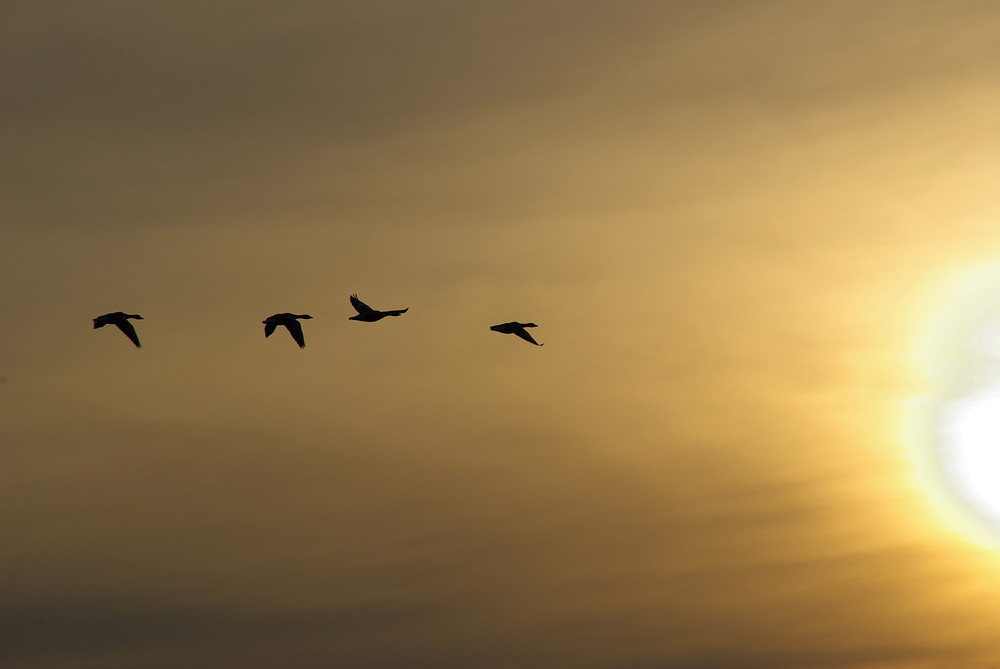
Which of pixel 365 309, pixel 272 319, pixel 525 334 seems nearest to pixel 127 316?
pixel 272 319

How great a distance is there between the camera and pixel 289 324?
152000 millimetres

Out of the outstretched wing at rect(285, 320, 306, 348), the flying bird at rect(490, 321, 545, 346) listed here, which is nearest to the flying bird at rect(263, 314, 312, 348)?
the outstretched wing at rect(285, 320, 306, 348)

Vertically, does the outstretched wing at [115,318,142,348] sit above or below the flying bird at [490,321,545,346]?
below

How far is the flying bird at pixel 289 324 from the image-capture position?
150 meters

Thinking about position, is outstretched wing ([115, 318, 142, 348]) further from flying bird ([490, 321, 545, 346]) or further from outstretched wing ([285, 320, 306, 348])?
flying bird ([490, 321, 545, 346])

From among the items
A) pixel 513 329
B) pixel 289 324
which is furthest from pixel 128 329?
pixel 513 329

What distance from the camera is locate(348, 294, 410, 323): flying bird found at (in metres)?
153

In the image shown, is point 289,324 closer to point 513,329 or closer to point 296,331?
point 296,331

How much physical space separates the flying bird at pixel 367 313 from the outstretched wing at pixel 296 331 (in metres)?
4.91

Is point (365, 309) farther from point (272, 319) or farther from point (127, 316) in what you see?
point (127, 316)

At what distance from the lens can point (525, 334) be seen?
156625mm

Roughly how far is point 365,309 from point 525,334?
15.7 metres

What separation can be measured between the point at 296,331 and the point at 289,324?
101cm

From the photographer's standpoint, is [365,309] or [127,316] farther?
[365,309]
